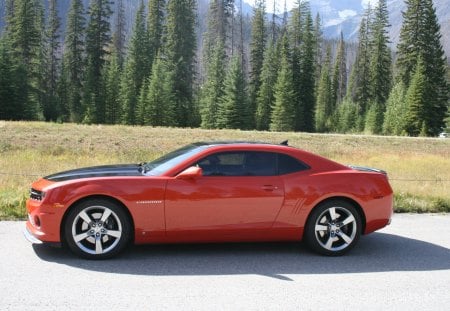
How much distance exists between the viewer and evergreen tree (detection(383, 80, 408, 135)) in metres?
56.5

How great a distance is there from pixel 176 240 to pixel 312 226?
5.70ft

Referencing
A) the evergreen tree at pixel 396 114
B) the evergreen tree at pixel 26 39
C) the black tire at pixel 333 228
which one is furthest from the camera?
the evergreen tree at pixel 26 39

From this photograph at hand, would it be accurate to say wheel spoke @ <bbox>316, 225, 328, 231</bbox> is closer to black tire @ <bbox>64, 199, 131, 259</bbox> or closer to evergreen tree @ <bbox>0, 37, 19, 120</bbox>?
black tire @ <bbox>64, 199, 131, 259</bbox>

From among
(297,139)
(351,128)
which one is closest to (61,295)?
(297,139)

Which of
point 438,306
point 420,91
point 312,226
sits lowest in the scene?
point 438,306

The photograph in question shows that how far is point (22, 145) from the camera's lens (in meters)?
24.1

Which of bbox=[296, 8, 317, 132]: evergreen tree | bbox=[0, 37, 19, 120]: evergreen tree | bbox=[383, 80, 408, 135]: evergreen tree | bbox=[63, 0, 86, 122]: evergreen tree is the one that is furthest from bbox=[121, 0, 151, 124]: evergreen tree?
bbox=[383, 80, 408, 135]: evergreen tree

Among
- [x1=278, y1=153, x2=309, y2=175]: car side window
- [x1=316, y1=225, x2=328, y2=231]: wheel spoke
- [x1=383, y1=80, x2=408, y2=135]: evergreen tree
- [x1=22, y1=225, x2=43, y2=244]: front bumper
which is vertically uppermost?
[x1=383, y1=80, x2=408, y2=135]: evergreen tree

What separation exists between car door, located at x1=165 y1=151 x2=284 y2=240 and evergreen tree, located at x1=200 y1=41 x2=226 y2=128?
2206 inches

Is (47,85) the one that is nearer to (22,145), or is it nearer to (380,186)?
(22,145)

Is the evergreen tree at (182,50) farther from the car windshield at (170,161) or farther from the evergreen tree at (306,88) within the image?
the car windshield at (170,161)

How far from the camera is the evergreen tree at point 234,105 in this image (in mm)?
61219

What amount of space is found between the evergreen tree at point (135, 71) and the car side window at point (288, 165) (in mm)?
55500

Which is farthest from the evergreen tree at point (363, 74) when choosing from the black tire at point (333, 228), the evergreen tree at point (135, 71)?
the black tire at point (333, 228)
